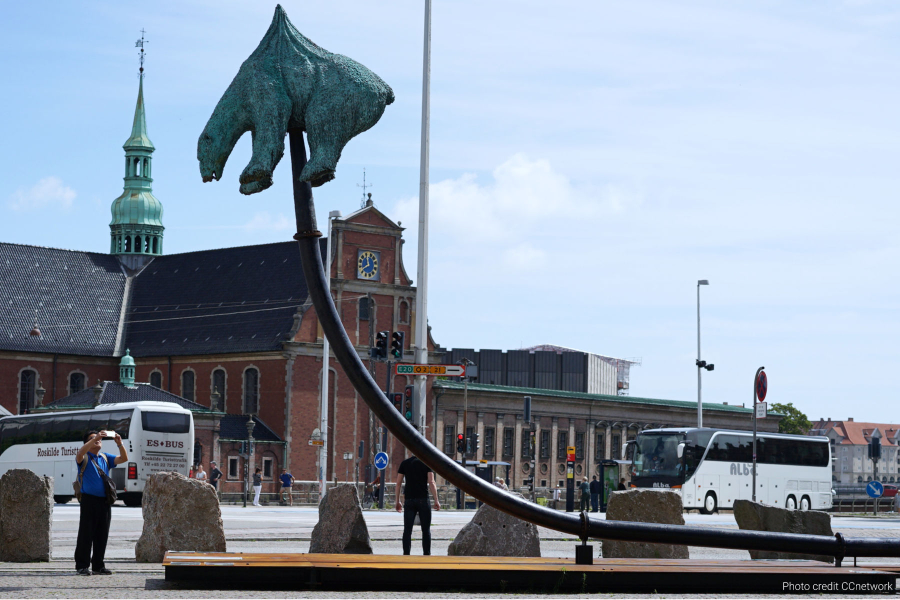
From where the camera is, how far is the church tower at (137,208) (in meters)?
85.1

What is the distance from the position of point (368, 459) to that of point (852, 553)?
5839 centimetres

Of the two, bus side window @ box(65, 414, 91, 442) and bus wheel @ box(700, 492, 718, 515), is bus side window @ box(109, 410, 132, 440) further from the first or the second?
bus wheel @ box(700, 492, 718, 515)

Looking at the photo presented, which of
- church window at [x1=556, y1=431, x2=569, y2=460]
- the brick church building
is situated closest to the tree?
church window at [x1=556, y1=431, x2=569, y2=460]

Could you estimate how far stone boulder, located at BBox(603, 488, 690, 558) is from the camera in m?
16.7

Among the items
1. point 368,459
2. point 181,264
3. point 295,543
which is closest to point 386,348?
point 295,543

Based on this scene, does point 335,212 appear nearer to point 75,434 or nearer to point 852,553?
point 75,434

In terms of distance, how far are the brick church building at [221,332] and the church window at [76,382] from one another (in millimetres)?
98

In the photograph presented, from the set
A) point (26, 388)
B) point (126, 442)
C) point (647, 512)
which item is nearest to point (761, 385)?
point (647, 512)

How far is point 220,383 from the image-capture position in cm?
7269

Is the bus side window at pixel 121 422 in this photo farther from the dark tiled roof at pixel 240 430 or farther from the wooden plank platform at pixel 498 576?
the wooden plank platform at pixel 498 576

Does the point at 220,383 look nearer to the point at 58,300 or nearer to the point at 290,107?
the point at 58,300

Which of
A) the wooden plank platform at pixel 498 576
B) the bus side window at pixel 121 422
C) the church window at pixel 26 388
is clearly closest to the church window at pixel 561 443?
the church window at pixel 26 388

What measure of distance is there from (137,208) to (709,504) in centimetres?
4845

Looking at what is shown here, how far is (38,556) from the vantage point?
16.4 meters
